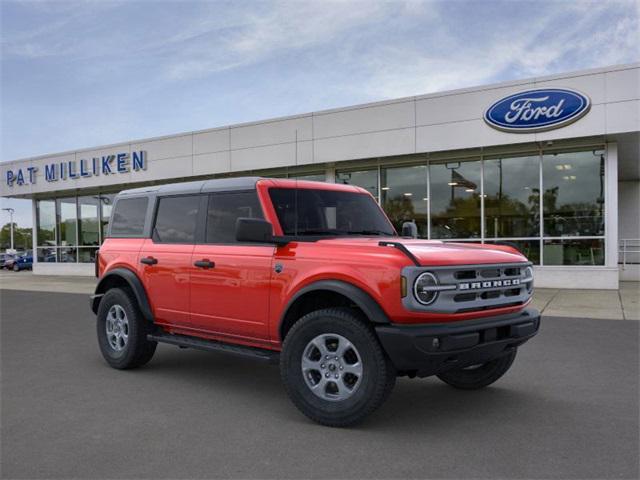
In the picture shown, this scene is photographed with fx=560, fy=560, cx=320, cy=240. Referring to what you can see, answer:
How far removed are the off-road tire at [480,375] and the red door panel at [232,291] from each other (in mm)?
1854

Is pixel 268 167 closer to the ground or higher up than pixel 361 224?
higher up

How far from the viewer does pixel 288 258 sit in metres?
4.68

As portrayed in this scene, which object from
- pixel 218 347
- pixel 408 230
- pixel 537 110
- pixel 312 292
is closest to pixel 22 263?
pixel 537 110

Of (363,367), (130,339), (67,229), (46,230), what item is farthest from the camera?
(46,230)

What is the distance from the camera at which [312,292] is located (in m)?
4.51

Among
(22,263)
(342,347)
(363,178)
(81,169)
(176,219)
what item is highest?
(81,169)

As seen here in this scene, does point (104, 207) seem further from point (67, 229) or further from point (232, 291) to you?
point (232, 291)

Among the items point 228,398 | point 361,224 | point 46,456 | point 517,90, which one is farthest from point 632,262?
point 46,456

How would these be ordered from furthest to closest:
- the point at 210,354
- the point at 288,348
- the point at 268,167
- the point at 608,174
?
the point at 268,167 < the point at 608,174 < the point at 210,354 < the point at 288,348

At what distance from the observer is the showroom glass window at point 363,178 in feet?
58.7

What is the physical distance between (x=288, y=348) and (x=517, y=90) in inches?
490

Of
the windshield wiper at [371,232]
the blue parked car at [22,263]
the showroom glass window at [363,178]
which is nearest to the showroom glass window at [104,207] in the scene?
the showroom glass window at [363,178]

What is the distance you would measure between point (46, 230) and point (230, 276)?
2591 centimetres

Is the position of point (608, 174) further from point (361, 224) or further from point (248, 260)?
point (248, 260)
